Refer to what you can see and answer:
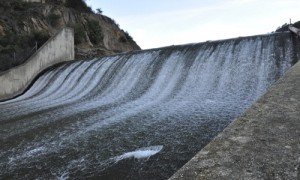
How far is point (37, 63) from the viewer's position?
16.4 meters

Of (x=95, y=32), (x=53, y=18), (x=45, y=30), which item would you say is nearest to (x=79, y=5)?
(x=95, y=32)

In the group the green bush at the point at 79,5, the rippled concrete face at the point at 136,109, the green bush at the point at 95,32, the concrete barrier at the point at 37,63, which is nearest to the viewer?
the rippled concrete face at the point at 136,109

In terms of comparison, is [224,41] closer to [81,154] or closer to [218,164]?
[81,154]

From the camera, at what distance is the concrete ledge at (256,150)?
1987 millimetres

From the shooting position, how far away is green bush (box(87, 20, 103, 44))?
76.9ft

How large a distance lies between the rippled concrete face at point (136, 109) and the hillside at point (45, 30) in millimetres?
3058

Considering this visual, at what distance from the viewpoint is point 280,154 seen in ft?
7.14

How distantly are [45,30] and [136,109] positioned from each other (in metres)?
14.5

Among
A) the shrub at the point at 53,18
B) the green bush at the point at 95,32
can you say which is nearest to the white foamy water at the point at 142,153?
the green bush at the point at 95,32

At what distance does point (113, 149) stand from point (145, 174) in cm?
116

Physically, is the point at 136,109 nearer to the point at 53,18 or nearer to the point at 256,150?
the point at 256,150

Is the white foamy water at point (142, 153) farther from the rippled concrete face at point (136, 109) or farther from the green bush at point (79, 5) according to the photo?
the green bush at point (79, 5)

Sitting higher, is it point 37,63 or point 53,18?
point 53,18

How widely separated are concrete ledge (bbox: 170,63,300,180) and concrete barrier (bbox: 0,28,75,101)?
42.5 feet
